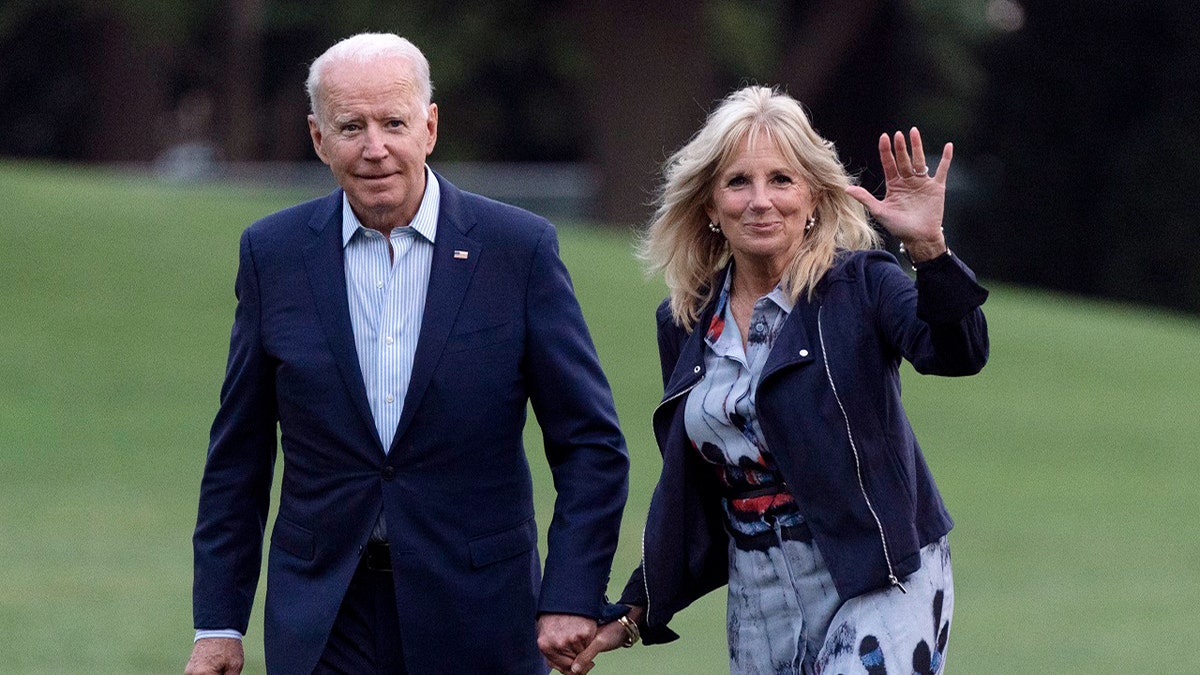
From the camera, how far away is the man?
177 inches

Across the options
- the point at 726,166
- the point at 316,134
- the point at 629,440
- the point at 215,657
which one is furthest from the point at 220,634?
the point at 629,440

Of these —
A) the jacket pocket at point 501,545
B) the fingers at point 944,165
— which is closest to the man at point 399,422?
the jacket pocket at point 501,545

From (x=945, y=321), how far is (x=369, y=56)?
1434 mm

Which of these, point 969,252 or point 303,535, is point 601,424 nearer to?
point 303,535

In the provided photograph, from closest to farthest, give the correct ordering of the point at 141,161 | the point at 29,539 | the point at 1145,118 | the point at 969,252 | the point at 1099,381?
the point at 29,539
the point at 1099,381
the point at 1145,118
the point at 969,252
the point at 141,161

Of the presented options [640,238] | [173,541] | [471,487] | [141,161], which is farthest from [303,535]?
[141,161]

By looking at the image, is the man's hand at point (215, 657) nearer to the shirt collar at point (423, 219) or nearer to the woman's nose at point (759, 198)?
the shirt collar at point (423, 219)

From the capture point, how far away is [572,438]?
4.68 meters

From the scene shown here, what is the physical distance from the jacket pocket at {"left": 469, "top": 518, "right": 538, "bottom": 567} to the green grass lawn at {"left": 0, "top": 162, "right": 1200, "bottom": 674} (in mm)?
4793

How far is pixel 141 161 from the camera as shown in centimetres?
4084

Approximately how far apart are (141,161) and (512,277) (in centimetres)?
3749

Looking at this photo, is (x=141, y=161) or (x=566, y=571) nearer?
(x=566, y=571)

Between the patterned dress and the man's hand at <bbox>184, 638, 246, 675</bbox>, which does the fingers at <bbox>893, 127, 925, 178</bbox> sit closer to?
the patterned dress

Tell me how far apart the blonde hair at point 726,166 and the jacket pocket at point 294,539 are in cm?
99
